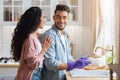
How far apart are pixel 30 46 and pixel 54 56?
0.79ft

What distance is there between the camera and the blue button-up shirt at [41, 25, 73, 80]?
2248 mm

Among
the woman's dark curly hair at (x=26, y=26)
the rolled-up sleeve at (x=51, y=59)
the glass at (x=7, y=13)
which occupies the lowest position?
the rolled-up sleeve at (x=51, y=59)

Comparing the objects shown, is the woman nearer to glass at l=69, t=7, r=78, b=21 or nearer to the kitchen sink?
the kitchen sink

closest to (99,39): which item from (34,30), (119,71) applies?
(34,30)

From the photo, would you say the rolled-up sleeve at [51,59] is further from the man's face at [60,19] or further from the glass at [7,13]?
the glass at [7,13]

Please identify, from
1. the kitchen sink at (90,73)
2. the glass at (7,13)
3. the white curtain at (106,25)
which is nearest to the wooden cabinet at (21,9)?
the glass at (7,13)

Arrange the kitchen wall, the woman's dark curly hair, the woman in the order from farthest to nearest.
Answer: the kitchen wall < the woman's dark curly hair < the woman

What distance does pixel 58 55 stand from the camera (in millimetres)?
2332

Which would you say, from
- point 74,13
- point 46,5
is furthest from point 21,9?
point 74,13

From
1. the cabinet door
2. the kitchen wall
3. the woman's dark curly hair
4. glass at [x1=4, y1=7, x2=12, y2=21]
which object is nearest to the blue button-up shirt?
the woman's dark curly hair

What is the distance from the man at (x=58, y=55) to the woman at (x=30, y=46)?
2.8 inches

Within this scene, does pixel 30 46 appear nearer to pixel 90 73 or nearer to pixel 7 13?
pixel 90 73

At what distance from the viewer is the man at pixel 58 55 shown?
2.24 meters

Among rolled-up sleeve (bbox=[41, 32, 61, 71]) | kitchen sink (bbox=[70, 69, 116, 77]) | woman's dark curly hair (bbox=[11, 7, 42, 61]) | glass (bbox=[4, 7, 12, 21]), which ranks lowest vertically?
kitchen sink (bbox=[70, 69, 116, 77])
